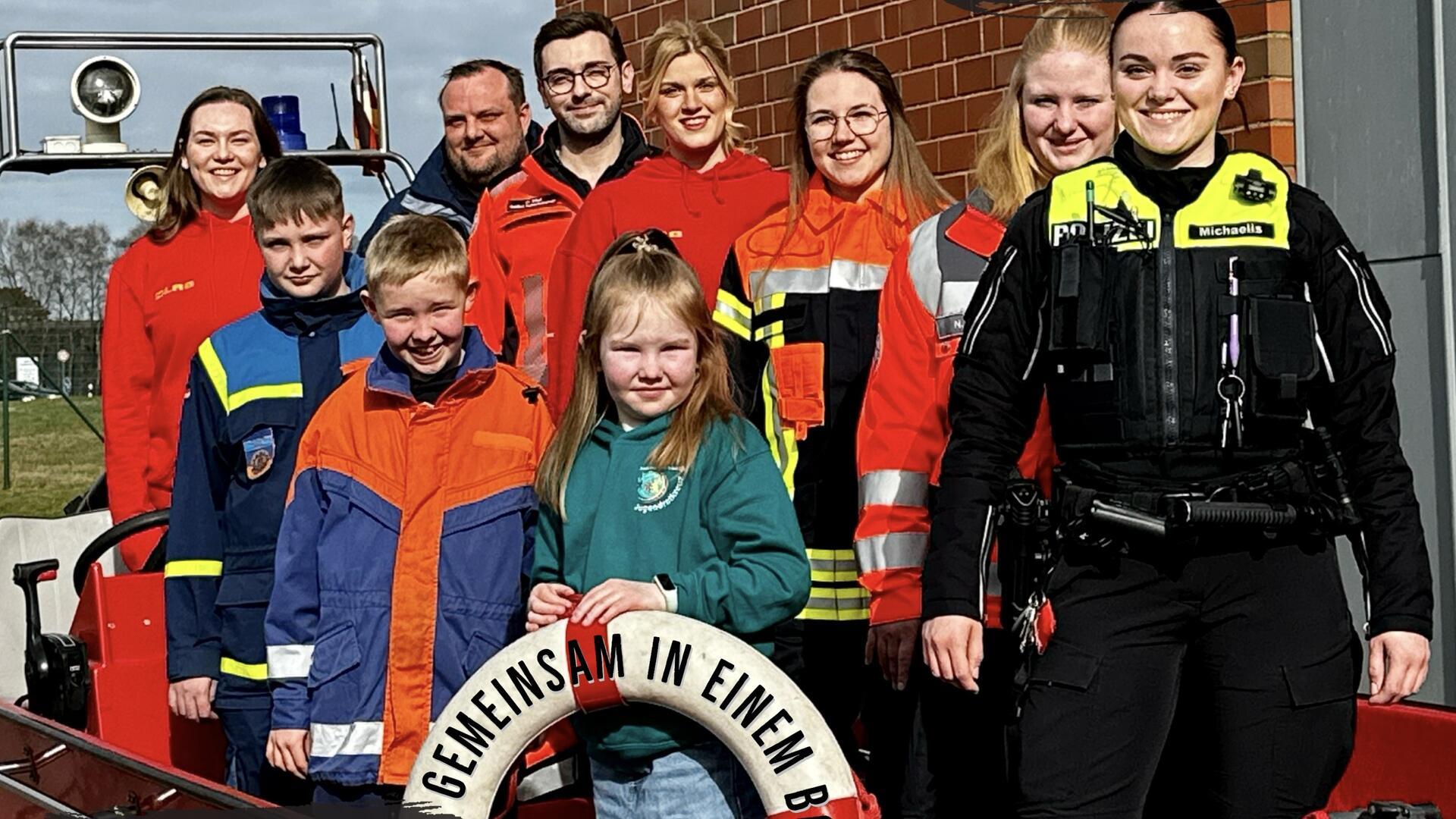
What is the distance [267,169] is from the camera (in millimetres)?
4434

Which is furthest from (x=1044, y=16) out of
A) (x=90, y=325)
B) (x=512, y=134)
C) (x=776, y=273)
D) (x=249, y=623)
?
(x=90, y=325)

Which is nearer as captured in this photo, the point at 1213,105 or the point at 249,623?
the point at 1213,105

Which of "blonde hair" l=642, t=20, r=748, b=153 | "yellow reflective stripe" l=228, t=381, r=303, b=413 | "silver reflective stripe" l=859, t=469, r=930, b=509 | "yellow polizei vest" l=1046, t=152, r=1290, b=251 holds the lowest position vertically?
"silver reflective stripe" l=859, t=469, r=930, b=509

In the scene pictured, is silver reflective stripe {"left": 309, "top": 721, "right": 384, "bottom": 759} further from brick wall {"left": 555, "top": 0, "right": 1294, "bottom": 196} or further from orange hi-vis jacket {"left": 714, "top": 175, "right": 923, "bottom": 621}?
brick wall {"left": 555, "top": 0, "right": 1294, "bottom": 196}

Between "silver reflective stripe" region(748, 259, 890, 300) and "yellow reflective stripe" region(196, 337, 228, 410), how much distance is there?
1258 mm

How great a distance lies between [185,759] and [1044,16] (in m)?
2.67

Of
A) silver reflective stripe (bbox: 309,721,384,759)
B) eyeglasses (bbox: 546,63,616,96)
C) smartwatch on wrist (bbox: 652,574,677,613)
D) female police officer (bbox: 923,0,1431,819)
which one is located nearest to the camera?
female police officer (bbox: 923,0,1431,819)

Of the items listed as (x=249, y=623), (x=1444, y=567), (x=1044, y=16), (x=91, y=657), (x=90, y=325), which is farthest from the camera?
(x=90, y=325)

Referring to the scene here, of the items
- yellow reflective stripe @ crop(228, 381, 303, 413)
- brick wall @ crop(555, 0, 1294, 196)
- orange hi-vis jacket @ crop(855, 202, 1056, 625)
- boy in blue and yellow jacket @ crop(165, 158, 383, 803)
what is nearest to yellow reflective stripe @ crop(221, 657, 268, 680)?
boy in blue and yellow jacket @ crop(165, 158, 383, 803)

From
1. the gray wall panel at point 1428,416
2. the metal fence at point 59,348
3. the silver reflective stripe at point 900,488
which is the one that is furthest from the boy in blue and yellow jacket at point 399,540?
the metal fence at point 59,348

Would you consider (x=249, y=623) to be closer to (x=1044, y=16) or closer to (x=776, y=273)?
(x=776, y=273)

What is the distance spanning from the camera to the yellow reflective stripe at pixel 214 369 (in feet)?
13.9

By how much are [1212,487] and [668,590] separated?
95 cm

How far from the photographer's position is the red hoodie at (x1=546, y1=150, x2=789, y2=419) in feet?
15.8
